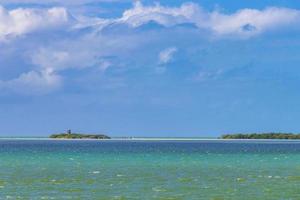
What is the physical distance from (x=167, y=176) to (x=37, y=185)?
1472cm

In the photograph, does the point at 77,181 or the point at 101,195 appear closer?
the point at 101,195

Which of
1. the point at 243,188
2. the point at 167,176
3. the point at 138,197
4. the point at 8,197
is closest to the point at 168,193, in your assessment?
the point at 138,197

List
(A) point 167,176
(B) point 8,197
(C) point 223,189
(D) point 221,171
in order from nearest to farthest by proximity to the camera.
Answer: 1. (B) point 8,197
2. (C) point 223,189
3. (A) point 167,176
4. (D) point 221,171

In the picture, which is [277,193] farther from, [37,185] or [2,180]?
[2,180]

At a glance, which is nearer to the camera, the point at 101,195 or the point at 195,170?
the point at 101,195

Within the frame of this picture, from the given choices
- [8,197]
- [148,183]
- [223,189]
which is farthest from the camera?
[148,183]

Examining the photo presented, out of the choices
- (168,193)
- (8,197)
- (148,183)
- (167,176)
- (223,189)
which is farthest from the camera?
(167,176)

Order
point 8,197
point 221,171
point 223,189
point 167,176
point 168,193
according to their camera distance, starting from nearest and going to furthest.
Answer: point 8,197 < point 168,193 < point 223,189 < point 167,176 < point 221,171

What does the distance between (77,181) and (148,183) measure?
6261 mm

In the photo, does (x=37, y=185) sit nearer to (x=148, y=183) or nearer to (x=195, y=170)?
(x=148, y=183)

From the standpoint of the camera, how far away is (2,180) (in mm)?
60562

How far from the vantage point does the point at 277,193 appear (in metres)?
50.7

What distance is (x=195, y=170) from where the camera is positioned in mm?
75500

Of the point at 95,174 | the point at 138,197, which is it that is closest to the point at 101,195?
the point at 138,197
